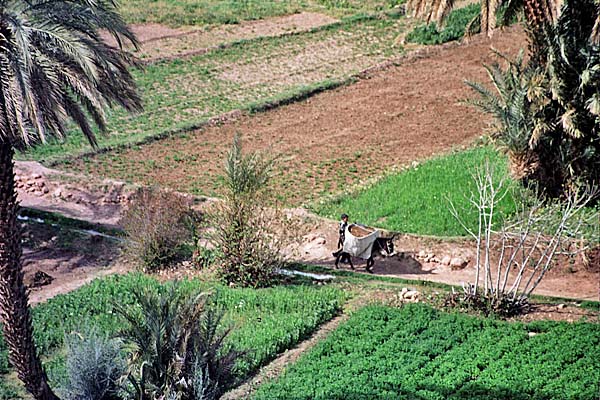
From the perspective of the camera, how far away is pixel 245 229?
21547mm

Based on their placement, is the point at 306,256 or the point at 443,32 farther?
the point at 443,32

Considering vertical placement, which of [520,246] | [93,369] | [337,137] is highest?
[337,137]

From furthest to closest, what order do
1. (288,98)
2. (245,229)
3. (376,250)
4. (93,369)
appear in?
(288,98)
(376,250)
(245,229)
(93,369)

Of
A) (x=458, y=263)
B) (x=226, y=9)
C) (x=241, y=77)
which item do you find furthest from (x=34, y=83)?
(x=226, y=9)

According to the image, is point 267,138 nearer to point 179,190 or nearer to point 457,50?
point 179,190

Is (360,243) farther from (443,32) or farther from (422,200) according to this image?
(443,32)

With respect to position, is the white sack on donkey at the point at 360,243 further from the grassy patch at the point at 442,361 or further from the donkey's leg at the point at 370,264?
the grassy patch at the point at 442,361

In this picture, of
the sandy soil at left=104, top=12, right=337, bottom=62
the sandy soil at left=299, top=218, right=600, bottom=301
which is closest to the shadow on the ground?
the sandy soil at left=299, top=218, right=600, bottom=301

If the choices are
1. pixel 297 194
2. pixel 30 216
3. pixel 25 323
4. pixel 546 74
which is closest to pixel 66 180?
pixel 30 216

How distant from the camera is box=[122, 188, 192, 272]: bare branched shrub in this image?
881 inches

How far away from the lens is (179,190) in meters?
26.3

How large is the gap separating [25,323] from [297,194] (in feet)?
37.0

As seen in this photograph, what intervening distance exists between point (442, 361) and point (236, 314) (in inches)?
183

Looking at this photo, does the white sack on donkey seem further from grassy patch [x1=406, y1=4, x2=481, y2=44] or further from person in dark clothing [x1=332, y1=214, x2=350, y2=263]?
grassy patch [x1=406, y1=4, x2=481, y2=44]
